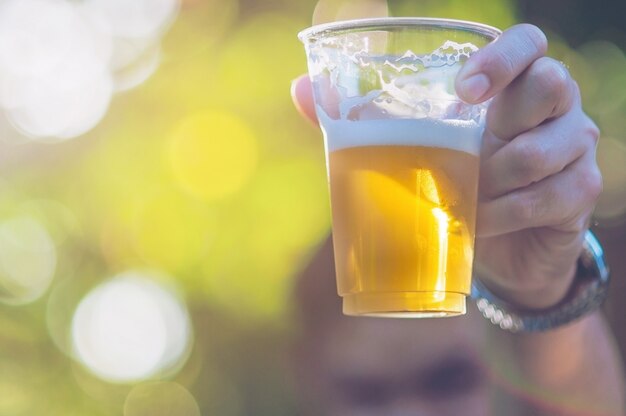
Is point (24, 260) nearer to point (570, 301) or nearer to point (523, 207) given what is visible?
point (570, 301)

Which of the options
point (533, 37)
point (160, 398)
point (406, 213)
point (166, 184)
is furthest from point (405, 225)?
point (160, 398)

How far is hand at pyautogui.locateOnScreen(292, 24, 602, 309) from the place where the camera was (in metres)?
1.23

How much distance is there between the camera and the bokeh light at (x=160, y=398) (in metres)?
6.69

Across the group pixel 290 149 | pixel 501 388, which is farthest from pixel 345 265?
pixel 290 149

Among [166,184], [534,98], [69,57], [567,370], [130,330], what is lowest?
[130,330]

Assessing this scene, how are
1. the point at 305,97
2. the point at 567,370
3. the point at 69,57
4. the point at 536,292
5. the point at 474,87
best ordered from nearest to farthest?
the point at 474,87
the point at 305,97
the point at 536,292
the point at 567,370
the point at 69,57

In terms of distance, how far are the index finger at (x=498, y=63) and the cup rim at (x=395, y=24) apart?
1.4 inches

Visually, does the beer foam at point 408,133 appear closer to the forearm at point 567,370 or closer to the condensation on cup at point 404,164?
the condensation on cup at point 404,164

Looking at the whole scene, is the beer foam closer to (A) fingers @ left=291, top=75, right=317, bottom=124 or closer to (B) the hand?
(B) the hand

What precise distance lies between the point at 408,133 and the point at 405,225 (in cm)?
14

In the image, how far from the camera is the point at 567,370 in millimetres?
1922

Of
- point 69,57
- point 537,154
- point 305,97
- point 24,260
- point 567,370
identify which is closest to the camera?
point 537,154

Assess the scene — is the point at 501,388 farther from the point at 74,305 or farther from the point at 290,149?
the point at 74,305

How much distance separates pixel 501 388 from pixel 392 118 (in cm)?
120
